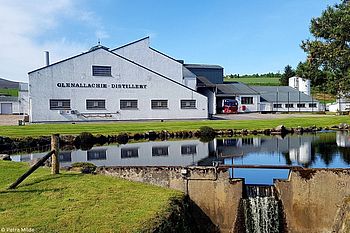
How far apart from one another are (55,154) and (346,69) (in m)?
13.5

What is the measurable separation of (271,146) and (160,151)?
821 cm

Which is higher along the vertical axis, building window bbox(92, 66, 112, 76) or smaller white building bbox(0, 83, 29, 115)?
building window bbox(92, 66, 112, 76)

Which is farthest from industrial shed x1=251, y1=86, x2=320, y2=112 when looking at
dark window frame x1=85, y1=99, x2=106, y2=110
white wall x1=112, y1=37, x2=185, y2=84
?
dark window frame x1=85, y1=99, x2=106, y2=110

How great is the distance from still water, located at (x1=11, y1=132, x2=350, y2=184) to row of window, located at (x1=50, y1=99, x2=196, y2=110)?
1692 centimetres

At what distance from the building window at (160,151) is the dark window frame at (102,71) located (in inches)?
811

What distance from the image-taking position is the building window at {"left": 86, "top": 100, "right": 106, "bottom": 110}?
1705 inches

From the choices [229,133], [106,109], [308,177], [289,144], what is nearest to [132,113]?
[106,109]

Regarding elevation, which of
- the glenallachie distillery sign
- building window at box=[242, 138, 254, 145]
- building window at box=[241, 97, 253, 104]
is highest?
the glenallachie distillery sign

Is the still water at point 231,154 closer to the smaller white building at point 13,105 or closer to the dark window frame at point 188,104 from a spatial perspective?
the dark window frame at point 188,104

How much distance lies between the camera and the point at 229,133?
112 feet

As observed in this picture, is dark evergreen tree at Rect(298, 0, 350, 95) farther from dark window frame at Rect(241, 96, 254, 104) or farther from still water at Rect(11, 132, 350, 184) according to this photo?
dark window frame at Rect(241, 96, 254, 104)

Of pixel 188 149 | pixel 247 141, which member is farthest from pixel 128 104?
pixel 188 149

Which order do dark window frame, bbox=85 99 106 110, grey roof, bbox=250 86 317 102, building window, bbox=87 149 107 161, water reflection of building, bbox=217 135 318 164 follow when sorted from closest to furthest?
building window, bbox=87 149 107 161 < water reflection of building, bbox=217 135 318 164 < dark window frame, bbox=85 99 106 110 < grey roof, bbox=250 86 317 102

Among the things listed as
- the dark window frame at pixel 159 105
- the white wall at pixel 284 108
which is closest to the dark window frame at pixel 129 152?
the dark window frame at pixel 159 105
